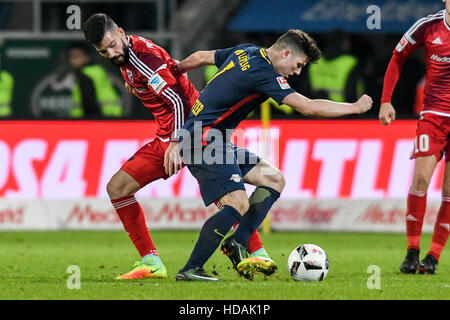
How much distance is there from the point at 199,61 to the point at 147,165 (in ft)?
2.88

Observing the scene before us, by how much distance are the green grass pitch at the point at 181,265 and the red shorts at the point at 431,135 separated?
0.98 metres

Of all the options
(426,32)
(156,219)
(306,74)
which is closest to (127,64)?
(426,32)

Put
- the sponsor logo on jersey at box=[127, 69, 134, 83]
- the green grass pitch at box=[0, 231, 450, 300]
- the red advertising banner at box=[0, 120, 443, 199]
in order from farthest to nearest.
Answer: the red advertising banner at box=[0, 120, 443, 199]
the sponsor logo on jersey at box=[127, 69, 134, 83]
the green grass pitch at box=[0, 231, 450, 300]

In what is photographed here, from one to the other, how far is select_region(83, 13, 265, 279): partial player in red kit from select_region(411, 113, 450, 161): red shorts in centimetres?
163

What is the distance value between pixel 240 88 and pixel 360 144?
5.79 m

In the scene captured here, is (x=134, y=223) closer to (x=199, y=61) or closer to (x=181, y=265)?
(x=181, y=265)

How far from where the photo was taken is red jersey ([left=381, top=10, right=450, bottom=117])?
→ 28.1 feet

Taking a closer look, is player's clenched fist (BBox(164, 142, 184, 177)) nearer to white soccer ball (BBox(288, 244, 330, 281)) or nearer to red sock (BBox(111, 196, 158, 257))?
red sock (BBox(111, 196, 158, 257))

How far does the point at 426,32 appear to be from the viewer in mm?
8602

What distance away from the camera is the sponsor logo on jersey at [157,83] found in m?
7.84

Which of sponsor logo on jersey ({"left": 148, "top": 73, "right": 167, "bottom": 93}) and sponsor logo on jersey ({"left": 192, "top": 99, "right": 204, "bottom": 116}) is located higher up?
sponsor logo on jersey ({"left": 148, "top": 73, "right": 167, "bottom": 93})

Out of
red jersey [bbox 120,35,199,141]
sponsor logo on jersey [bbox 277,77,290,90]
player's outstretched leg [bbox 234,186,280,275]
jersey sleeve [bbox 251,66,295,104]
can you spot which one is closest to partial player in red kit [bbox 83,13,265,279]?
red jersey [bbox 120,35,199,141]

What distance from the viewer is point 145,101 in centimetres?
820

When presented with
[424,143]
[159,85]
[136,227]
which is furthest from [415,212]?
[159,85]
